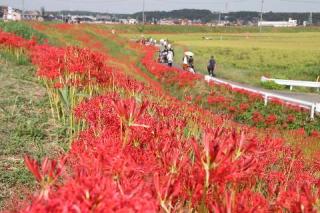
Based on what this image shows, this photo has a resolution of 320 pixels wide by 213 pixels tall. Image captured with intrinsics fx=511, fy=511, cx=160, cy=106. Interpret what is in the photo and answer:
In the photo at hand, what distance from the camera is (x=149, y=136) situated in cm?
328

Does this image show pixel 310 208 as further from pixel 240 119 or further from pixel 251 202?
pixel 240 119

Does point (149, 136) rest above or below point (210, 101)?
above

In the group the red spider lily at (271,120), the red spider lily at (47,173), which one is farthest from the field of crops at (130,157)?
the red spider lily at (271,120)

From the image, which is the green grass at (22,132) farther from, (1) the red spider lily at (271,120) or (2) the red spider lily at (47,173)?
(1) the red spider lily at (271,120)

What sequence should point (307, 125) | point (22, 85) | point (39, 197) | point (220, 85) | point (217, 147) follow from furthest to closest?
point (220, 85) → point (307, 125) → point (22, 85) → point (217, 147) → point (39, 197)

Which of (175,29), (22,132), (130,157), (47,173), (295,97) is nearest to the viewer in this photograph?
(47,173)

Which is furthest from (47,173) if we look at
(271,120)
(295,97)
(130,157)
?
→ (295,97)

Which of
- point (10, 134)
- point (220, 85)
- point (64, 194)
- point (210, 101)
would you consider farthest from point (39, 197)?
point (220, 85)

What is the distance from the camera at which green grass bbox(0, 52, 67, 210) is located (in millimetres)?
5754

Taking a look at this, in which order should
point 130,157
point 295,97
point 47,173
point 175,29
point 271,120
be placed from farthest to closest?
1. point 175,29
2. point 295,97
3. point 271,120
4. point 130,157
5. point 47,173

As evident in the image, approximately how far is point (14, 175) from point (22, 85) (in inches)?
272

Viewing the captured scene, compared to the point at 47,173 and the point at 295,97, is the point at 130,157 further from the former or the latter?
the point at 295,97

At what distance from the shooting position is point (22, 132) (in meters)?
7.72

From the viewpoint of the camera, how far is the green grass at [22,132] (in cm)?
575
